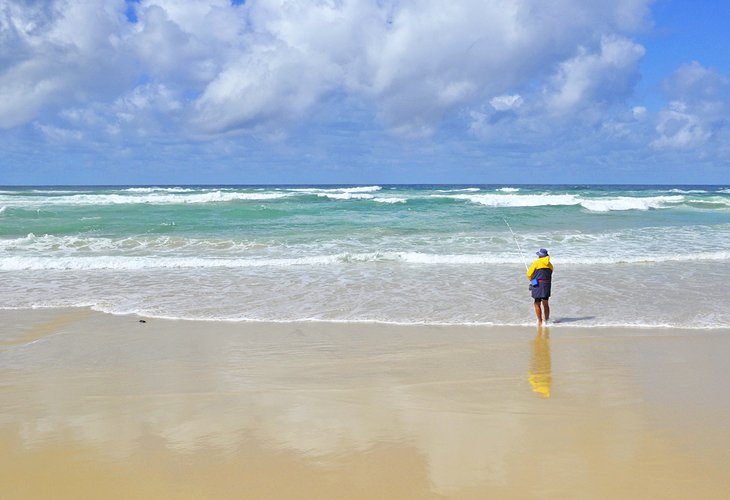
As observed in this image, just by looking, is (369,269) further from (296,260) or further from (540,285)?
(540,285)

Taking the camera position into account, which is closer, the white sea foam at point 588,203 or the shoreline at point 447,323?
the shoreline at point 447,323

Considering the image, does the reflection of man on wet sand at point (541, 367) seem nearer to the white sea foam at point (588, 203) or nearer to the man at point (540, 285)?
the man at point (540, 285)

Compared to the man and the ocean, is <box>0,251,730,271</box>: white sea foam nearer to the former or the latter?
the ocean

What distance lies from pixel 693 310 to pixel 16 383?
9.11 meters

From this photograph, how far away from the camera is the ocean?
9.55 metres

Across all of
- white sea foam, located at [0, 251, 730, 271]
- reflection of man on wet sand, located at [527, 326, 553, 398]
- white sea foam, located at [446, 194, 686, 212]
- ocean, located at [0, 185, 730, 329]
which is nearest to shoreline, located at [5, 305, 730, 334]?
ocean, located at [0, 185, 730, 329]

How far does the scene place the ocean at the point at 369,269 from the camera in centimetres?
955

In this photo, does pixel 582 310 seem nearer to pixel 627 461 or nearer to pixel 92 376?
pixel 627 461

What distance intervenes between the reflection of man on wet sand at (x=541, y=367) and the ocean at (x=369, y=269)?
107 cm

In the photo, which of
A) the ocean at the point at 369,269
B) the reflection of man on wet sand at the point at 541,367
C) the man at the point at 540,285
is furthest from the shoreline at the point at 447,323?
the reflection of man on wet sand at the point at 541,367

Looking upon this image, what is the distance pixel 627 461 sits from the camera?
4027mm

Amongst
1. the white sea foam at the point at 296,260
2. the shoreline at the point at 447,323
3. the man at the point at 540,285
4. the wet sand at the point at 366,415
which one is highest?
the man at the point at 540,285

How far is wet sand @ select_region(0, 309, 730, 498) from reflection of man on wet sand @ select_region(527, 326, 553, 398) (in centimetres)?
3

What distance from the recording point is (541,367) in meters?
6.43
